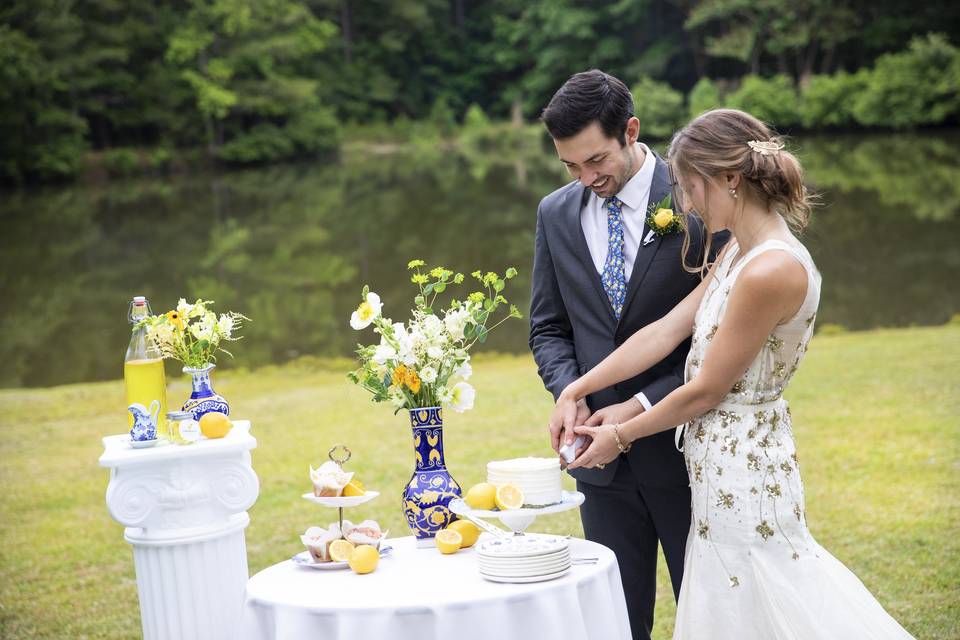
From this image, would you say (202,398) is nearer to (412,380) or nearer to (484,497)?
(412,380)

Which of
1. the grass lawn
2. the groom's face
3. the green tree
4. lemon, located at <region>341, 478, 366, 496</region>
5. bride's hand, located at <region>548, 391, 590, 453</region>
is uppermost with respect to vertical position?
the green tree

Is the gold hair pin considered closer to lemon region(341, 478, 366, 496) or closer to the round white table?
the round white table

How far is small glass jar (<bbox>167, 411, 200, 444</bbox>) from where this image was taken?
3332 millimetres

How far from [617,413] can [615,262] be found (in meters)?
0.50

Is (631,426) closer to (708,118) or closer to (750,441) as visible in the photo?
(750,441)

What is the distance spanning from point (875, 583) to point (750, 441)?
297cm

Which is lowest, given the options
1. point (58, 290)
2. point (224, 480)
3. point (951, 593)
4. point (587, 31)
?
point (951, 593)

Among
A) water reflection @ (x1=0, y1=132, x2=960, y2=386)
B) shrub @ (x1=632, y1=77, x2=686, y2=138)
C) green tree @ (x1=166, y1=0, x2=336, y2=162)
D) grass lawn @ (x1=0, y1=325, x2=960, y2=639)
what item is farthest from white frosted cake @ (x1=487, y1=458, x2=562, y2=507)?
green tree @ (x1=166, y1=0, x2=336, y2=162)

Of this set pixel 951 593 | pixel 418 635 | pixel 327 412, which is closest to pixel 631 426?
pixel 418 635

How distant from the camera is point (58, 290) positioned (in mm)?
21125

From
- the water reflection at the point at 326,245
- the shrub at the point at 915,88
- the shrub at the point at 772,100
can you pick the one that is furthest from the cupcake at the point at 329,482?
the shrub at the point at 772,100

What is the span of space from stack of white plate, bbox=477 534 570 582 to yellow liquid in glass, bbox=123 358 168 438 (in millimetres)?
1241

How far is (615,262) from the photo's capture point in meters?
3.39

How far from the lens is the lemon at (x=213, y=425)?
3357mm
